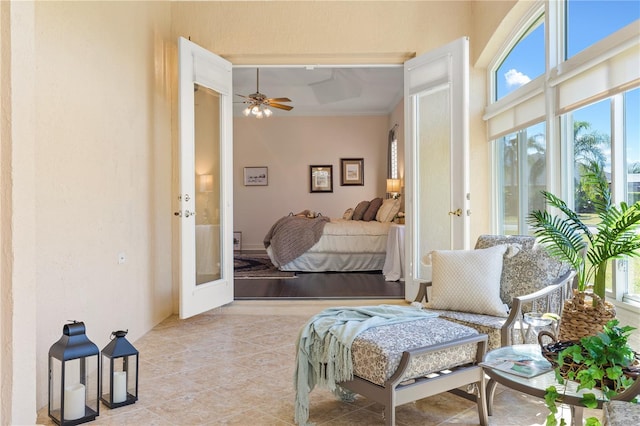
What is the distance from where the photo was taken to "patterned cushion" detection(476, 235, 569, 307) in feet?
9.89

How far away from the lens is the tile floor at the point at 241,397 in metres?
2.46

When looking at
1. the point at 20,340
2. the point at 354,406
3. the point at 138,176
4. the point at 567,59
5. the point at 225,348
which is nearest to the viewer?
the point at 20,340

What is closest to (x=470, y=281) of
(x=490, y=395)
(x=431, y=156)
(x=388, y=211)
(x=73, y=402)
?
(x=490, y=395)

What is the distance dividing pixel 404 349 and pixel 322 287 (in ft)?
11.6

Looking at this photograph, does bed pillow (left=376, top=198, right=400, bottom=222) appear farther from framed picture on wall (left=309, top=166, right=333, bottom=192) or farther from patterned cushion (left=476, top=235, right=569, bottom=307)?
patterned cushion (left=476, top=235, right=569, bottom=307)

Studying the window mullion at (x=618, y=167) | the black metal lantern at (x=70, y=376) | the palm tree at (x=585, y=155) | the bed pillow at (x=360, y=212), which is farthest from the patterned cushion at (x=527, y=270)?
the bed pillow at (x=360, y=212)

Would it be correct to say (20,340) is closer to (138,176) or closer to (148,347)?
(148,347)

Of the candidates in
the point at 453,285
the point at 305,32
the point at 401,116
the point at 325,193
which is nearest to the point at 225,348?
the point at 453,285

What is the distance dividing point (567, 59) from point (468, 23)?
5.63 ft

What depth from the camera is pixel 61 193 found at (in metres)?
2.89

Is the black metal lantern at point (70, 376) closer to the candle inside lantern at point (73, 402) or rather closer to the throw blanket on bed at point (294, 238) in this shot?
the candle inside lantern at point (73, 402)

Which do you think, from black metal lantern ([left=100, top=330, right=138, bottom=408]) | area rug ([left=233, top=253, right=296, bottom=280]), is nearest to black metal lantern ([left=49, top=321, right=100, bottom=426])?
black metal lantern ([left=100, top=330, right=138, bottom=408])

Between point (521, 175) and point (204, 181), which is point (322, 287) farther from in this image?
point (521, 175)

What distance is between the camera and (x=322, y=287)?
567 cm
